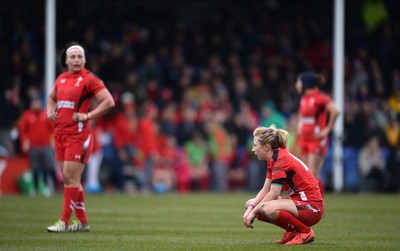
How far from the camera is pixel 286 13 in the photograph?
3170 cm

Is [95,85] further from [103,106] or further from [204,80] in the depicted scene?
[204,80]

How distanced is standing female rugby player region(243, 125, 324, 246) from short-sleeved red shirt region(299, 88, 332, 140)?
6908 mm

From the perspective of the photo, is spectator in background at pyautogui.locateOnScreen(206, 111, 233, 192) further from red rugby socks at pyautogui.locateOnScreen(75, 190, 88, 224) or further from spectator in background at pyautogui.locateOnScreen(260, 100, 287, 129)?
red rugby socks at pyautogui.locateOnScreen(75, 190, 88, 224)

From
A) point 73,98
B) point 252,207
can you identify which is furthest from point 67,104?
point 252,207

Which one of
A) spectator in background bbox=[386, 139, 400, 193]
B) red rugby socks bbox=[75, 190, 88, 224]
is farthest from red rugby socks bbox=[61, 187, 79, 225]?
spectator in background bbox=[386, 139, 400, 193]

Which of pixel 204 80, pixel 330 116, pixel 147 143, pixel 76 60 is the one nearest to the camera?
pixel 76 60

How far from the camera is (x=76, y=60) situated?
495 inches

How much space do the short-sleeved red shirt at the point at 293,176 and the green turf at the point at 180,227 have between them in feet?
1.97

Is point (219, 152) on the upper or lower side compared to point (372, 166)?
upper

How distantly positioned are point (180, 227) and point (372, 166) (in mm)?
13132

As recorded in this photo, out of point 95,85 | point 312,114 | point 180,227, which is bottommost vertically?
point 180,227

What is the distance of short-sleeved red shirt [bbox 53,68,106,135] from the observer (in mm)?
12602

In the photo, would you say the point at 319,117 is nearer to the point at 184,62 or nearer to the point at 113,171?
the point at 113,171

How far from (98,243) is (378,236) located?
374 cm
